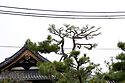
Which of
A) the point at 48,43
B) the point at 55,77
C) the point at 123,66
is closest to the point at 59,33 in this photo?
the point at 48,43

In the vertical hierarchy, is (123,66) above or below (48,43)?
below

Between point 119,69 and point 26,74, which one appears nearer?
point 119,69

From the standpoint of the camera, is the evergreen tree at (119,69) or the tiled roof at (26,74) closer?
the evergreen tree at (119,69)

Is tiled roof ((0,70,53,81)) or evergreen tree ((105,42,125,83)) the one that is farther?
tiled roof ((0,70,53,81))

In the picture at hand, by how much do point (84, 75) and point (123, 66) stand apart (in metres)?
2.15

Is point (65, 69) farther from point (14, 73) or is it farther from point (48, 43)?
point (14, 73)

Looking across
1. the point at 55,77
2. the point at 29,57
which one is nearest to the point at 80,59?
the point at 55,77

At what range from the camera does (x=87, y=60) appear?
16922 millimetres

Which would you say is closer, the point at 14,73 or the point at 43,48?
the point at 43,48

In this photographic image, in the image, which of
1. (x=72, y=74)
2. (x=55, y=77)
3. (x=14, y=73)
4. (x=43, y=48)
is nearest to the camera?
(x=72, y=74)

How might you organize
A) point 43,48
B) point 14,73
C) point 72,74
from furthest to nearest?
1. point 14,73
2. point 43,48
3. point 72,74

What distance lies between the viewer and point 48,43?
60.1ft

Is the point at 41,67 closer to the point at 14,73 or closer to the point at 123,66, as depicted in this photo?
the point at 123,66

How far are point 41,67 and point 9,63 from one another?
837 centimetres
